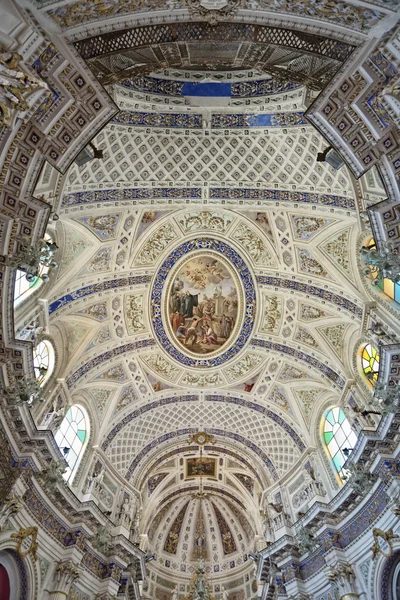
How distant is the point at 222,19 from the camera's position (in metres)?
6.70

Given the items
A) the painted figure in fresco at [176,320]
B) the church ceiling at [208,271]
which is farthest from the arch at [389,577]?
the painted figure in fresco at [176,320]

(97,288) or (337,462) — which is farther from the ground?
(97,288)

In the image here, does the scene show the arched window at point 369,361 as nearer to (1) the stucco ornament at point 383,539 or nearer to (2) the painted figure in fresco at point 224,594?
(1) the stucco ornament at point 383,539

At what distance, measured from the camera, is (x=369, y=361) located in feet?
44.0

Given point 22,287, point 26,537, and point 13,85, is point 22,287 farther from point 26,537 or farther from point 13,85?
point 26,537

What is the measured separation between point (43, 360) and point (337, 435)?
10678 millimetres

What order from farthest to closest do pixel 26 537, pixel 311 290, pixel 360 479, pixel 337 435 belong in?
1. pixel 337 435
2. pixel 311 290
3. pixel 360 479
4. pixel 26 537

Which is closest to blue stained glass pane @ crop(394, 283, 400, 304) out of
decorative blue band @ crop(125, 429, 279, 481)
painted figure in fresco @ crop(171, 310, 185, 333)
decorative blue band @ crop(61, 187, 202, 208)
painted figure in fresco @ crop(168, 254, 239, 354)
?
painted figure in fresco @ crop(168, 254, 239, 354)

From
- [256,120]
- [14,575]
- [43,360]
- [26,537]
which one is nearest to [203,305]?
[43,360]

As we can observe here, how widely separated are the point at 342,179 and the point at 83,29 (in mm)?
7477

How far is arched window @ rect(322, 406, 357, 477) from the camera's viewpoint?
14350 mm

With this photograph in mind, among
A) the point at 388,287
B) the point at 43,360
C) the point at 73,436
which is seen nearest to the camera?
the point at 388,287

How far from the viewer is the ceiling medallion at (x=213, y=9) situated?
6.42 m

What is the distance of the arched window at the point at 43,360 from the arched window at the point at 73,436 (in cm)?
214
